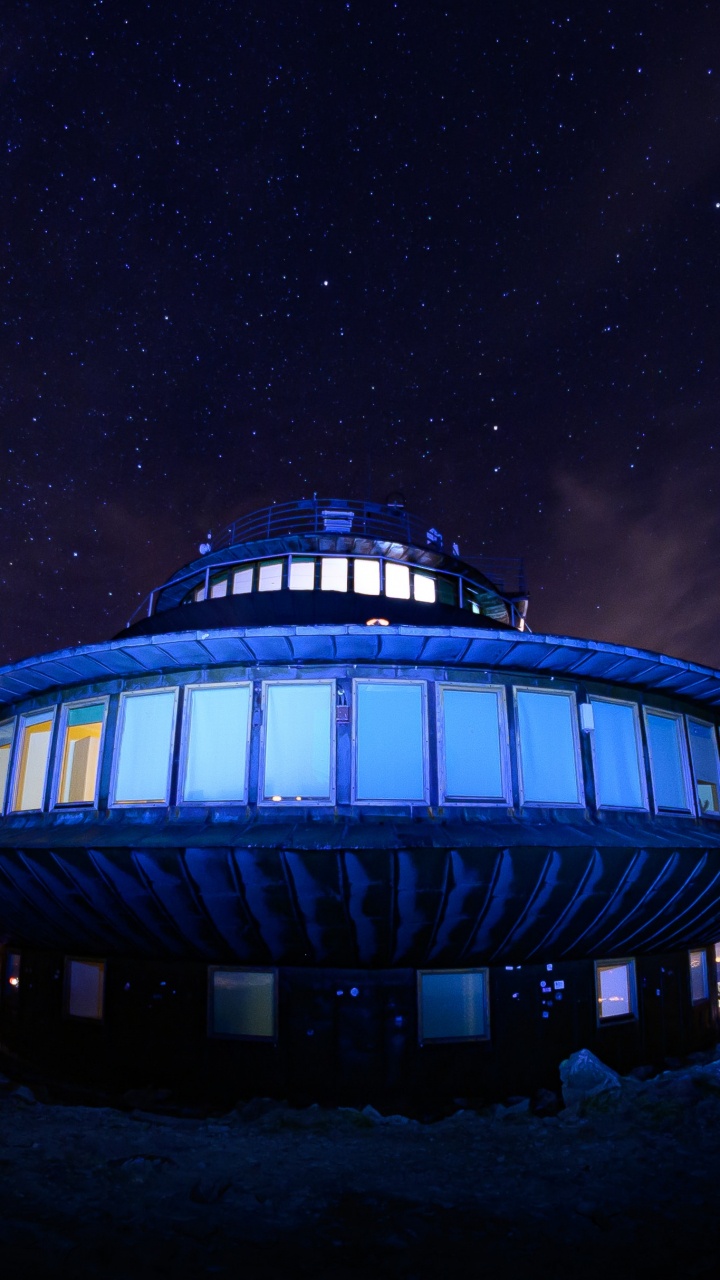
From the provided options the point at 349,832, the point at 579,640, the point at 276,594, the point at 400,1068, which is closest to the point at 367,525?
the point at 276,594

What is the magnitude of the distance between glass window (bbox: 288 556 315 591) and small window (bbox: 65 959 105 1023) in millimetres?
10467

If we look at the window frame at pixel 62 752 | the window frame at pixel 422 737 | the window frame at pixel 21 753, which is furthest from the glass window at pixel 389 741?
the window frame at pixel 21 753

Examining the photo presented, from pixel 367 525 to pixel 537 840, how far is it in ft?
44.5

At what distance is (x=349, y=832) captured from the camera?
39.3 feet

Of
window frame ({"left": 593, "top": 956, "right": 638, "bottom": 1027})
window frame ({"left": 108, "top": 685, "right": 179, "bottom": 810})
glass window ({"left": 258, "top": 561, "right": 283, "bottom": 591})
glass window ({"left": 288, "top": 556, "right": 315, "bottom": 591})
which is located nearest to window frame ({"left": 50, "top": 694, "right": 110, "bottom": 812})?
window frame ({"left": 108, "top": 685, "right": 179, "bottom": 810})

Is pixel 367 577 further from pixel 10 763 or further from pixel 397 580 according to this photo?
pixel 10 763

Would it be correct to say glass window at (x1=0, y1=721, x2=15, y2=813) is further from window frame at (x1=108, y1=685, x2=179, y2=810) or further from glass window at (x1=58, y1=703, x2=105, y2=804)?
window frame at (x1=108, y1=685, x2=179, y2=810)

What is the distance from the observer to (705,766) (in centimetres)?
1648

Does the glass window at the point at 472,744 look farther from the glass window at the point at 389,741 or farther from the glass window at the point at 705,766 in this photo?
the glass window at the point at 705,766

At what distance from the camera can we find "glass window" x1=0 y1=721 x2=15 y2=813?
1639cm

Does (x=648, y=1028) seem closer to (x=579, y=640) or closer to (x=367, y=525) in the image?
(x=579, y=640)

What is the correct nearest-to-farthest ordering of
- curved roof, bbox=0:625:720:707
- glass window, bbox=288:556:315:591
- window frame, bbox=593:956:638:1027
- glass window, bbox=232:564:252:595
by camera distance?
curved roof, bbox=0:625:720:707, window frame, bbox=593:956:638:1027, glass window, bbox=288:556:315:591, glass window, bbox=232:564:252:595

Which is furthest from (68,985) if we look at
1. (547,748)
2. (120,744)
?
(547,748)

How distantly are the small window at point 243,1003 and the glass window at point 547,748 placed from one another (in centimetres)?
519
